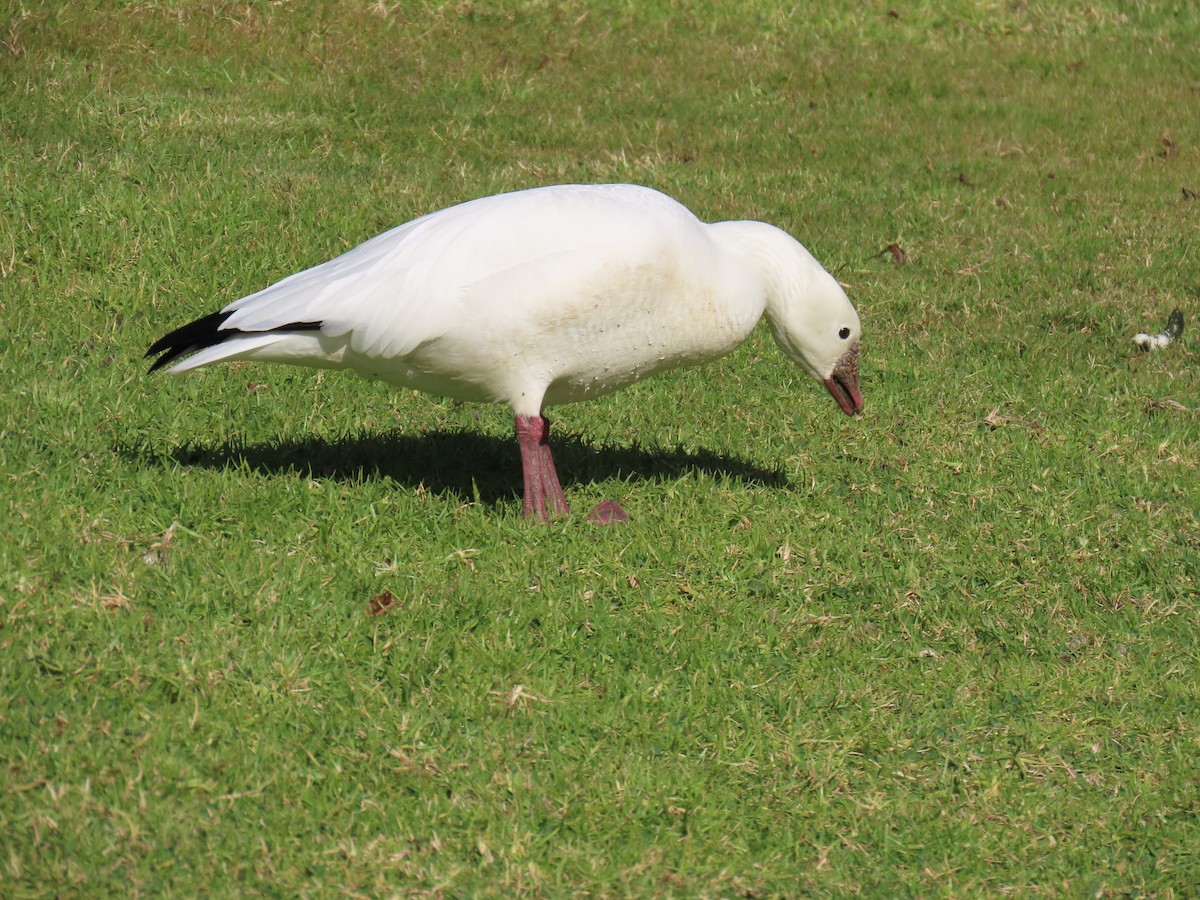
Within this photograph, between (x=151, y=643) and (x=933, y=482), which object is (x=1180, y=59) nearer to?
(x=933, y=482)

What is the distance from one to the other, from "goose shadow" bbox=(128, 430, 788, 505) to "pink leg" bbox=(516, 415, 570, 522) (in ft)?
0.66

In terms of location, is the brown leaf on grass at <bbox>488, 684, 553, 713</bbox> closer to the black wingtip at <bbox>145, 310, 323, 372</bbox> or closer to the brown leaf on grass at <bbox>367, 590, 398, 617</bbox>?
the brown leaf on grass at <bbox>367, 590, 398, 617</bbox>

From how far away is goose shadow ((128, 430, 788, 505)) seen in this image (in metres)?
5.19

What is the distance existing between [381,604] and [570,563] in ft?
2.33

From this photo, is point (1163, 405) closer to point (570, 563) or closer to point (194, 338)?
point (570, 563)

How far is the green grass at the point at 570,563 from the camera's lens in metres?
3.52

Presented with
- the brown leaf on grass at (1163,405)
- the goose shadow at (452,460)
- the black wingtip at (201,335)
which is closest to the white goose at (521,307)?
the black wingtip at (201,335)

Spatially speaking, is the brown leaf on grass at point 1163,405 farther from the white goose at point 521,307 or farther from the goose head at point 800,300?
the white goose at point 521,307

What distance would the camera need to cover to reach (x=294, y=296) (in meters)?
4.72

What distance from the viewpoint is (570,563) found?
473cm

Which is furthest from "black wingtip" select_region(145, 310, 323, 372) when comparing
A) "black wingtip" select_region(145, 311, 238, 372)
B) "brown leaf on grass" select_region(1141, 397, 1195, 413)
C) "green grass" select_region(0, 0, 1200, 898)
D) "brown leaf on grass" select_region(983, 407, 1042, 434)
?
"brown leaf on grass" select_region(1141, 397, 1195, 413)

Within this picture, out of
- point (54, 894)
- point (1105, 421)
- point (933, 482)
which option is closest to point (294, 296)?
point (54, 894)

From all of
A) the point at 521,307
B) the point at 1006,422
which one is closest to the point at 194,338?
the point at 521,307

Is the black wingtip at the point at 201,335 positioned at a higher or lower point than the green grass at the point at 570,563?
higher
